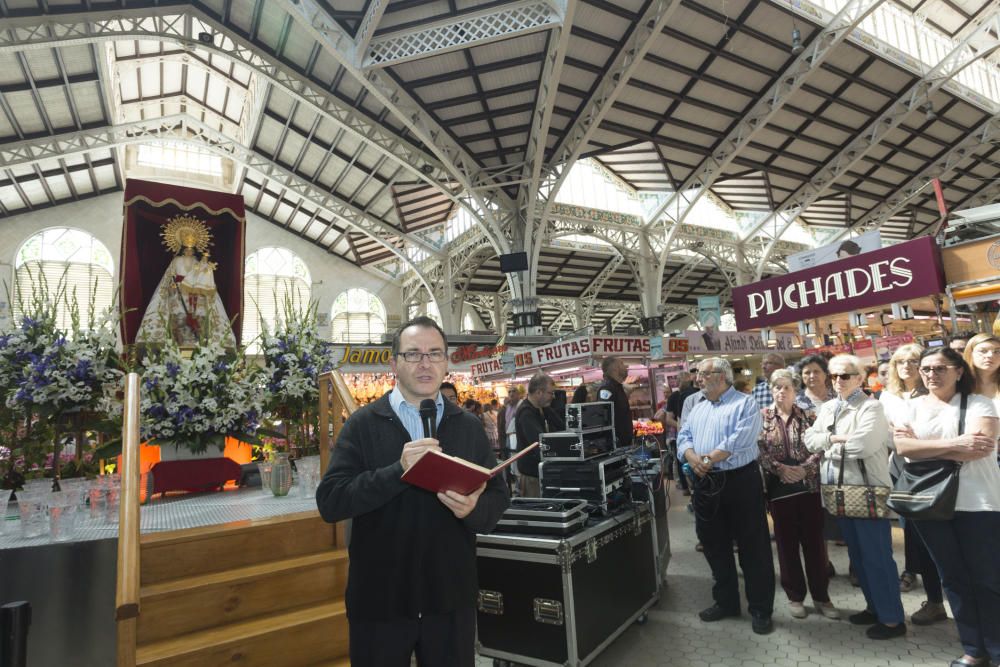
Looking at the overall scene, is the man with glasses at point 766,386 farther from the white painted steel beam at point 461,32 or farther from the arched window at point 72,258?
the arched window at point 72,258

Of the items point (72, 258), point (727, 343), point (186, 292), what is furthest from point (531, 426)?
point (72, 258)

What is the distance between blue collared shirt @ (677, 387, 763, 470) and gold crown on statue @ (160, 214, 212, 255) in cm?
465

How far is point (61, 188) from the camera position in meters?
18.5

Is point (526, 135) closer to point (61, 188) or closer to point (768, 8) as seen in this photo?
point (768, 8)

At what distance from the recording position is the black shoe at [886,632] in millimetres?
2871

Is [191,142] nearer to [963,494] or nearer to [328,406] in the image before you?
[328,406]

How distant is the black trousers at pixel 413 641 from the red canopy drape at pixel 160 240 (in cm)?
413

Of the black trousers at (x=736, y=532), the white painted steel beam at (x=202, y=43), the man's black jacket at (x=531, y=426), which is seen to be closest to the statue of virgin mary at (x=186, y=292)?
the man's black jacket at (x=531, y=426)

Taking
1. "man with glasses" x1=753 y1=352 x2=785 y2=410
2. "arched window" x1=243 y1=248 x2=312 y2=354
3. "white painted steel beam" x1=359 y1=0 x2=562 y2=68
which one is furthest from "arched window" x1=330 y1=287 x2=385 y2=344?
"man with glasses" x1=753 y1=352 x2=785 y2=410

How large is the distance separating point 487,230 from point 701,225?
33.6ft

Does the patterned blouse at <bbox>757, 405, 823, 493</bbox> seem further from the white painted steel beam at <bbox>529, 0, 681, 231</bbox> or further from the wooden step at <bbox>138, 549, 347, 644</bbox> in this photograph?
the white painted steel beam at <bbox>529, 0, 681, 231</bbox>

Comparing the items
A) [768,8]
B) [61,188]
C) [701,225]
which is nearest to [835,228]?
[701,225]

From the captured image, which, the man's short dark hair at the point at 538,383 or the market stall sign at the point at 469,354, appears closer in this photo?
the man's short dark hair at the point at 538,383

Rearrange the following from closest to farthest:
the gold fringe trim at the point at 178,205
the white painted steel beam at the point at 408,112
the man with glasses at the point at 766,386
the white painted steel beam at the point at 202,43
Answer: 1. the man with glasses at the point at 766,386
2. the gold fringe trim at the point at 178,205
3. the white painted steel beam at the point at 408,112
4. the white painted steel beam at the point at 202,43
